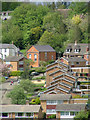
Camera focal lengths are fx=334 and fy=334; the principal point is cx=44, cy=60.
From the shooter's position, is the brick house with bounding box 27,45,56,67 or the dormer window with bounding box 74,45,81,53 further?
the dormer window with bounding box 74,45,81,53

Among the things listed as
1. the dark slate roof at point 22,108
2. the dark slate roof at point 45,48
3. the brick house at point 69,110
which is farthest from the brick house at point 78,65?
the dark slate roof at point 22,108

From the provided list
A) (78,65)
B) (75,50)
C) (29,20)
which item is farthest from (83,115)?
(75,50)

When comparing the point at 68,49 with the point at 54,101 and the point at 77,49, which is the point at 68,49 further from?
the point at 54,101

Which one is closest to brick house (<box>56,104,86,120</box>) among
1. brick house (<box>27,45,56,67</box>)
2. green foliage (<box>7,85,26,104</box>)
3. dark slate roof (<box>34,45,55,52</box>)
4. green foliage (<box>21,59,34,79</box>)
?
green foliage (<box>7,85,26,104</box>)

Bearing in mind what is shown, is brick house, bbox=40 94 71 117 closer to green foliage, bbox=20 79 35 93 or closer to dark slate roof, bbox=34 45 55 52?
green foliage, bbox=20 79 35 93

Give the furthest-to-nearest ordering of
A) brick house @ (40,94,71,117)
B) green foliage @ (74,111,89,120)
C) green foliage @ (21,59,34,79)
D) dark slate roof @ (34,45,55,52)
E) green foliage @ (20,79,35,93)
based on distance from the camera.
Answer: dark slate roof @ (34,45,55,52)
green foliage @ (21,59,34,79)
green foliage @ (20,79,35,93)
brick house @ (40,94,71,117)
green foliage @ (74,111,89,120)

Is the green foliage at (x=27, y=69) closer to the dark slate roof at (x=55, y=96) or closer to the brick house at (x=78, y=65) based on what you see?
the brick house at (x=78, y=65)

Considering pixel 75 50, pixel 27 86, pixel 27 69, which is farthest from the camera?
pixel 75 50

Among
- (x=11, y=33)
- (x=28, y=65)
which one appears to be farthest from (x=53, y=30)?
(x=11, y=33)
